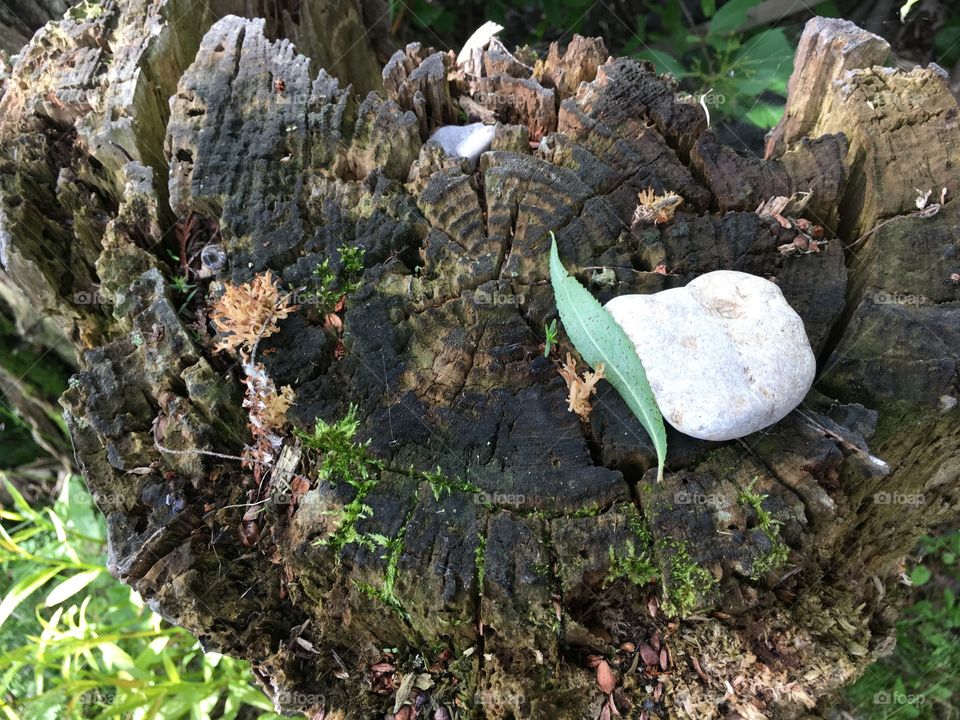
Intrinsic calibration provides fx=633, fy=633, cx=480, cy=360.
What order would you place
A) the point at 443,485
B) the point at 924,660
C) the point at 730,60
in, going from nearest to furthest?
the point at 443,485
the point at 924,660
the point at 730,60

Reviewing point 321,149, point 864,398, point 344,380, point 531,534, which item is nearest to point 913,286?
point 864,398

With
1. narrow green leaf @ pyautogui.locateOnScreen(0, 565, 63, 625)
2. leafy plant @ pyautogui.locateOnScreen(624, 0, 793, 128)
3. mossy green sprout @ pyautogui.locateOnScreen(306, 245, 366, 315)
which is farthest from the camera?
leafy plant @ pyautogui.locateOnScreen(624, 0, 793, 128)

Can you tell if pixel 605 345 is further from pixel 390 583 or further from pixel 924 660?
pixel 924 660

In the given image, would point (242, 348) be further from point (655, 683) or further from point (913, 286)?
point (913, 286)

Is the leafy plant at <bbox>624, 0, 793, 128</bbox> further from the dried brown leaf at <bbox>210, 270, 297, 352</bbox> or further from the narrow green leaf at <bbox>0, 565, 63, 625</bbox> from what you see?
the narrow green leaf at <bbox>0, 565, 63, 625</bbox>

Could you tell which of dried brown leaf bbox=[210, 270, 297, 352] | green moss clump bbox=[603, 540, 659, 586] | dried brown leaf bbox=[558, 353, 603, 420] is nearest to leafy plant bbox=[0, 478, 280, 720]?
dried brown leaf bbox=[210, 270, 297, 352]

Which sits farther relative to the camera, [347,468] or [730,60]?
[730,60]

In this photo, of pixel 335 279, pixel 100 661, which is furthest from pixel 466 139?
pixel 100 661
